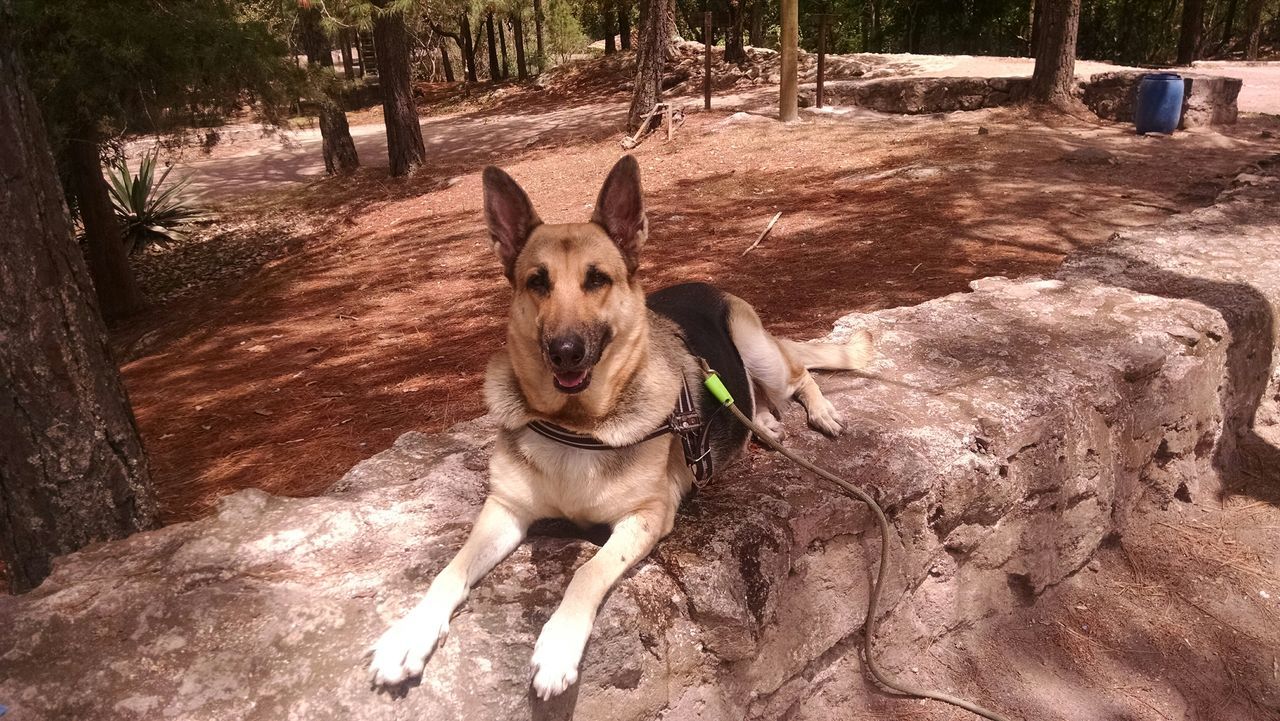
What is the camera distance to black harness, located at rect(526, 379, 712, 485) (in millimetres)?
2703

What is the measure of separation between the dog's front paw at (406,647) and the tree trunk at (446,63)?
123 feet

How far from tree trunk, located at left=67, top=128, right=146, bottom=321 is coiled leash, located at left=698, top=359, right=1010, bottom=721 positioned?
30.9ft

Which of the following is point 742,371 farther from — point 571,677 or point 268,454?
point 268,454

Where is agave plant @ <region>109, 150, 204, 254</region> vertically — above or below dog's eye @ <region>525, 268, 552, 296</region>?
below

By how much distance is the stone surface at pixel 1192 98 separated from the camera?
12055 mm

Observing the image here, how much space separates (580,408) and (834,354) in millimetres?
1715

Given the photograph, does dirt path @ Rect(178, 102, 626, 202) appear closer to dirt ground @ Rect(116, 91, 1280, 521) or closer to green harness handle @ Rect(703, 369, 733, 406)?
dirt ground @ Rect(116, 91, 1280, 521)

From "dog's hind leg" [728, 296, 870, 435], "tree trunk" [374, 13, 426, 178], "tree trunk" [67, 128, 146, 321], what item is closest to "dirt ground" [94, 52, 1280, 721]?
"tree trunk" [67, 128, 146, 321]

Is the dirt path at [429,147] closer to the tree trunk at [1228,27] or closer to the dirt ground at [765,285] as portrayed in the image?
the dirt ground at [765,285]

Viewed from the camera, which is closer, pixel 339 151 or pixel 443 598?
pixel 443 598

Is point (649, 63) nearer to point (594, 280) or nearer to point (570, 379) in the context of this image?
point (594, 280)

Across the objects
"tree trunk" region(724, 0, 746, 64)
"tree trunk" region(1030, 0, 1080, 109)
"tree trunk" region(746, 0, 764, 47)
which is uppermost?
"tree trunk" region(746, 0, 764, 47)

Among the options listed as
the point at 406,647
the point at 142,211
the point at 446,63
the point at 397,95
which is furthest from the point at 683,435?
the point at 446,63

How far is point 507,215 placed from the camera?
295 cm
